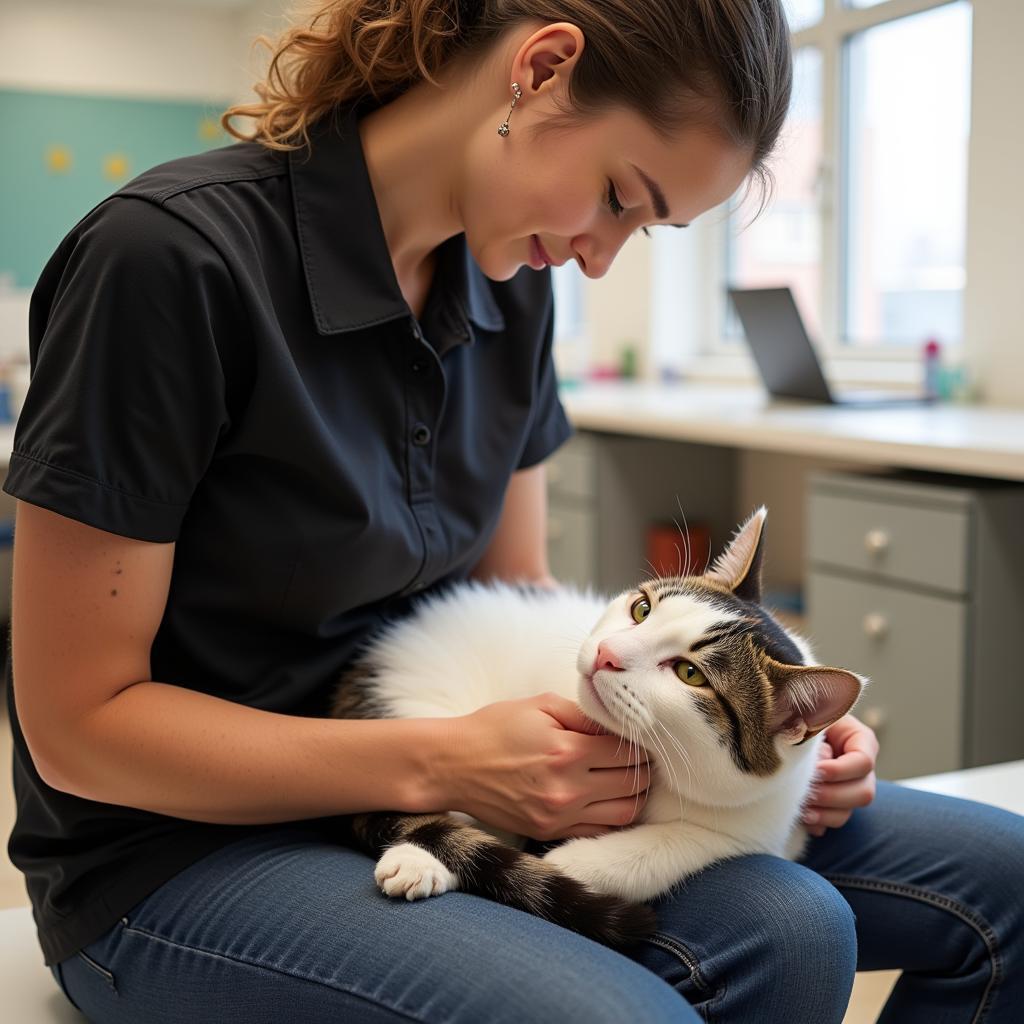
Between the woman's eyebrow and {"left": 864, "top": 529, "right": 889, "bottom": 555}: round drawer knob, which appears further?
{"left": 864, "top": 529, "right": 889, "bottom": 555}: round drawer knob

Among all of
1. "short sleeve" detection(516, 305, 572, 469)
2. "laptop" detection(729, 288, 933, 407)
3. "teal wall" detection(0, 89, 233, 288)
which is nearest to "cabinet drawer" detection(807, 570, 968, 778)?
"laptop" detection(729, 288, 933, 407)

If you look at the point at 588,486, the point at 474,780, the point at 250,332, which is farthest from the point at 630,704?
the point at 588,486

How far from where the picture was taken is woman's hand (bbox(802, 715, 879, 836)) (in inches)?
41.1

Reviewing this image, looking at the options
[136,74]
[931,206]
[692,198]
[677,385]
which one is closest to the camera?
[692,198]

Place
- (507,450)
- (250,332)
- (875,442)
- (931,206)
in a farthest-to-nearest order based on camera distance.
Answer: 1. (931,206)
2. (875,442)
3. (507,450)
4. (250,332)

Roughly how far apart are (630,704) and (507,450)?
1.30 feet

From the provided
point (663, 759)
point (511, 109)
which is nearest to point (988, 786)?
point (663, 759)

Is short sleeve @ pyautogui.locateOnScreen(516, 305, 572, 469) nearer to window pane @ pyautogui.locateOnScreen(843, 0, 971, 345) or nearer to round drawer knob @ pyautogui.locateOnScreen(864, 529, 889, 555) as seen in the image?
round drawer knob @ pyautogui.locateOnScreen(864, 529, 889, 555)

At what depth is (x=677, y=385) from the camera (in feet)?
13.1

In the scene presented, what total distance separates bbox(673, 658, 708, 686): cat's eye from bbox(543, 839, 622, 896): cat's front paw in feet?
0.51

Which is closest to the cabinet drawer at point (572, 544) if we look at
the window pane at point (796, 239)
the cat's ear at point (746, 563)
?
the window pane at point (796, 239)

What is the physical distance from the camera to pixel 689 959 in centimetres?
86

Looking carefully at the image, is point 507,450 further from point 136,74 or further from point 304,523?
point 136,74

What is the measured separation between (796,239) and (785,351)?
115 cm
